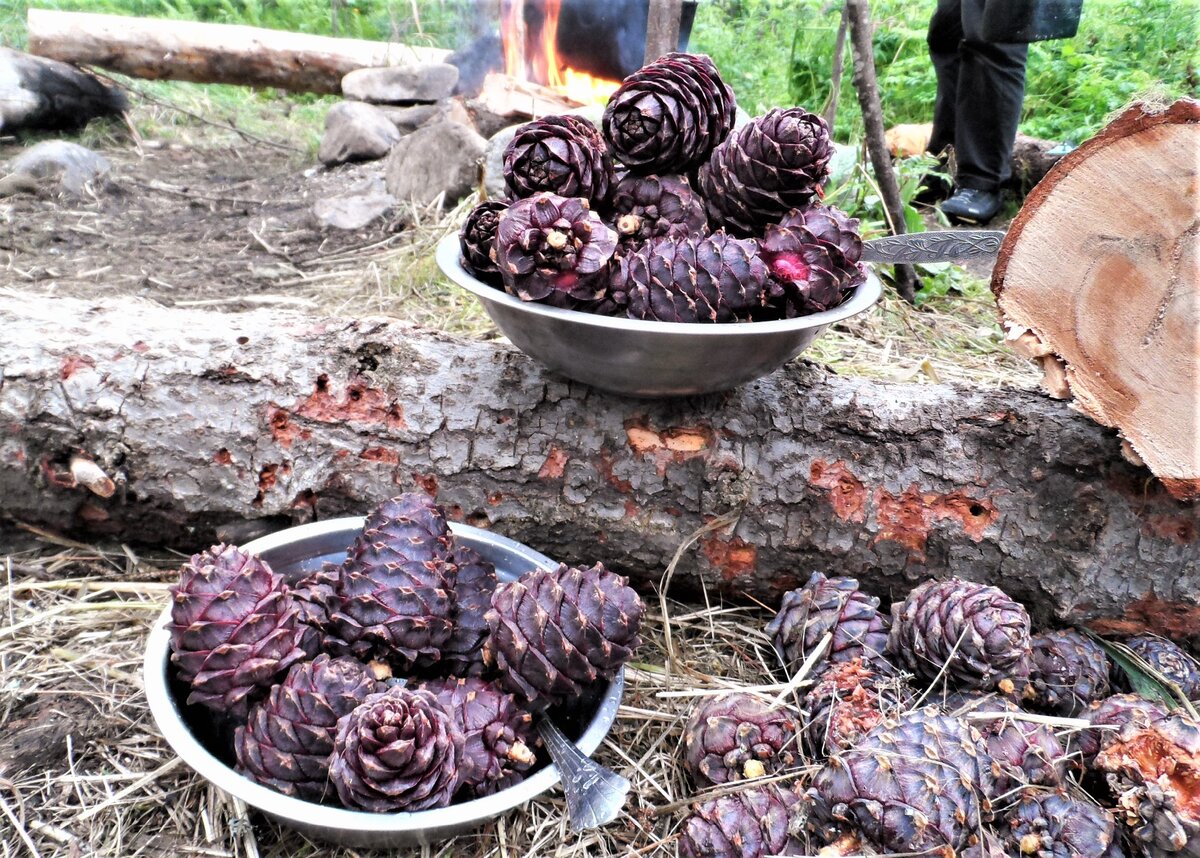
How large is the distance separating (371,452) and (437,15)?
737 centimetres

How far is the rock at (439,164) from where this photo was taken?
4.04m

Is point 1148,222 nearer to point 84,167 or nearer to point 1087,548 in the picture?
point 1087,548

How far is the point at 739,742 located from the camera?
1.29 metres

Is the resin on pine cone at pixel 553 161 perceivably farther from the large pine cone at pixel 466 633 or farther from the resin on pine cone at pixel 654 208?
the large pine cone at pixel 466 633

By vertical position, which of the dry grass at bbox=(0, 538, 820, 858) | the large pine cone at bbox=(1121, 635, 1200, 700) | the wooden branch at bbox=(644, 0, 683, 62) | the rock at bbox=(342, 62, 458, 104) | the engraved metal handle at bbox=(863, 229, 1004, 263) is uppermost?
the wooden branch at bbox=(644, 0, 683, 62)

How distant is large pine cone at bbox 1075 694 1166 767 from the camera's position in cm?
128

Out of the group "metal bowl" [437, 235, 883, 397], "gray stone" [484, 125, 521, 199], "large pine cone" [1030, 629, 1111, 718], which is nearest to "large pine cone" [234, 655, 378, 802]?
"metal bowl" [437, 235, 883, 397]

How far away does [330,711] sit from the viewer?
116 centimetres

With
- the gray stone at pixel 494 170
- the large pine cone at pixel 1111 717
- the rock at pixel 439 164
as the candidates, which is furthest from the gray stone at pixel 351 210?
the large pine cone at pixel 1111 717

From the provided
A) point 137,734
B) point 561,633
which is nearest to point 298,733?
point 561,633

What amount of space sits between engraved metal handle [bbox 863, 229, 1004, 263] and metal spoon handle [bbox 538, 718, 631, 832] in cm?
102

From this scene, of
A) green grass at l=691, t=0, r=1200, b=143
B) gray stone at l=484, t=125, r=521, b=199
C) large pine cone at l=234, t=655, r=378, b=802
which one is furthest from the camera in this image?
green grass at l=691, t=0, r=1200, b=143

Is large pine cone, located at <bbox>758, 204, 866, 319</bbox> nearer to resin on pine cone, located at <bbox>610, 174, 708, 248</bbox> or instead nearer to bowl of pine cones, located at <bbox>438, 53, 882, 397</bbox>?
bowl of pine cones, located at <bbox>438, 53, 882, 397</bbox>

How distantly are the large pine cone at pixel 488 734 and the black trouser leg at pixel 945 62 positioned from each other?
13.0 ft
